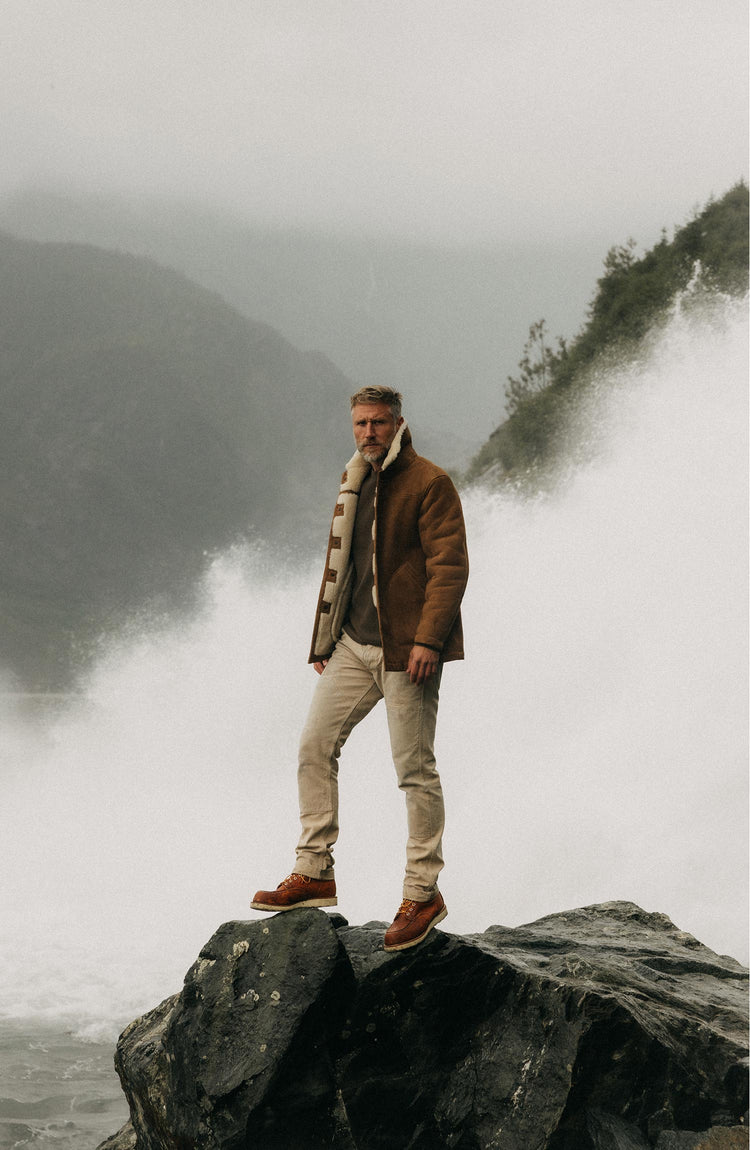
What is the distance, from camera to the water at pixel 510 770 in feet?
53.2

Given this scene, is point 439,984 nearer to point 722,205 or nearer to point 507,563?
point 507,563

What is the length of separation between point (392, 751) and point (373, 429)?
62.3 inches

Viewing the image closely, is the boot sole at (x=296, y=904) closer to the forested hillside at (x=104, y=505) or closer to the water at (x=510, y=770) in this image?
the water at (x=510, y=770)

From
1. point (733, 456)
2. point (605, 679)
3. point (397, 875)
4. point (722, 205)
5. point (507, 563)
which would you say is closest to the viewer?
point (397, 875)

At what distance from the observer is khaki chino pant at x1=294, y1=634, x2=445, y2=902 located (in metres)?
5.18

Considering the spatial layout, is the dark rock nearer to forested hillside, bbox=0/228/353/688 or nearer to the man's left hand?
the man's left hand

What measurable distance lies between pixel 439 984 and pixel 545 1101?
2.30ft

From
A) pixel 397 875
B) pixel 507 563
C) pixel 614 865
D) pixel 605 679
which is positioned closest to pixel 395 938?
pixel 614 865

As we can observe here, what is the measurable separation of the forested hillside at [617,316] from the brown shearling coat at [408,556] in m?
27.2

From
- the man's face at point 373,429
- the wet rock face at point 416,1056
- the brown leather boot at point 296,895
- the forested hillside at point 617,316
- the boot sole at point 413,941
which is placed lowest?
the wet rock face at point 416,1056

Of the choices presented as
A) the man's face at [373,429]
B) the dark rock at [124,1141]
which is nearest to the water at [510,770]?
the dark rock at [124,1141]

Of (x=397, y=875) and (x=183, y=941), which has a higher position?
(x=397, y=875)

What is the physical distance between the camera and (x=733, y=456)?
23094mm

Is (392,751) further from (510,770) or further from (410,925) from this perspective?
(510,770)
